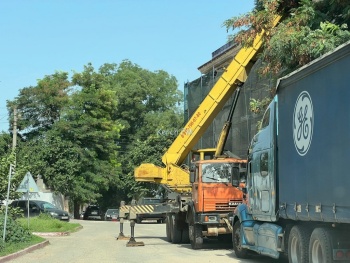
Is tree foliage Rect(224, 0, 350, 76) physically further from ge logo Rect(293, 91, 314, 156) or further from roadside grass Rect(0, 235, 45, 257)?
roadside grass Rect(0, 235, 45, 257)

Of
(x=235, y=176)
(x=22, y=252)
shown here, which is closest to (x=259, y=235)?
(x=235, y=176)

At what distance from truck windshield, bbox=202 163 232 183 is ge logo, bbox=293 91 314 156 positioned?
7.53 meters

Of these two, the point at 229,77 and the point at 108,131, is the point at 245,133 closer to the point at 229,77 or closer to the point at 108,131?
the point at 229,77

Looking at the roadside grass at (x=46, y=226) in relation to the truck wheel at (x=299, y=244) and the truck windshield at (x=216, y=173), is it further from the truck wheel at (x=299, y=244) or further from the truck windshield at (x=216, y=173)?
the truck wheel at (x=299, y=244)

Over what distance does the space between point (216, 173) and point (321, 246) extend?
8.91m

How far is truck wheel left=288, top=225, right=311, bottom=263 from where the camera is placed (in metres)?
10.0

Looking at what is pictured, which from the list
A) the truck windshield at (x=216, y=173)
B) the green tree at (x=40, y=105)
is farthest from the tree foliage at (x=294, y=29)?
the green tree at (x=40, y=105)

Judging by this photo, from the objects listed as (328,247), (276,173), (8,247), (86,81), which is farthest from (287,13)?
(86,81)

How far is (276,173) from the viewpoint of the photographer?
12.1 meters

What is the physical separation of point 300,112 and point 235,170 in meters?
5.05

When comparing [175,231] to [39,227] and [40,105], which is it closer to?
[39,227]

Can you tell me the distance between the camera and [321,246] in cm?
930

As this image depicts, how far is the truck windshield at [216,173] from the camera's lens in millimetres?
18078

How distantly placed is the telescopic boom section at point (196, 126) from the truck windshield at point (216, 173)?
3851 mm
